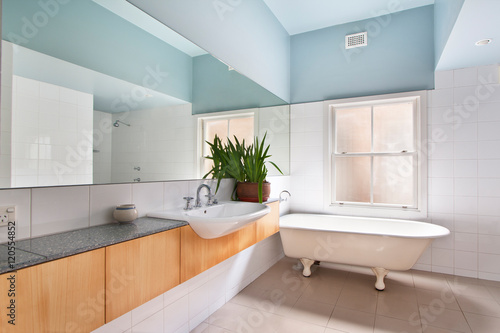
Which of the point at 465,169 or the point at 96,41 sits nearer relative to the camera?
the point at 96,41

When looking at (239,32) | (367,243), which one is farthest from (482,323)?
(239,32)

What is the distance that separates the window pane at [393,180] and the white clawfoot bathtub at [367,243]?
1.26ft

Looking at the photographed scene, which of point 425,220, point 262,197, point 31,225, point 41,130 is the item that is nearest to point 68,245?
point 31,225

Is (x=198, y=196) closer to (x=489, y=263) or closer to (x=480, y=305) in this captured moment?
(x=480, y=305)

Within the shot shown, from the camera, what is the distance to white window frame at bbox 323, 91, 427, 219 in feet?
10.0

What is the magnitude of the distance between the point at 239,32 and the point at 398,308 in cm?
287

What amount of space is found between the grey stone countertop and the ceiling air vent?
3.17m

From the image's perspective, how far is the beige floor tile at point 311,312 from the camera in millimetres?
2093

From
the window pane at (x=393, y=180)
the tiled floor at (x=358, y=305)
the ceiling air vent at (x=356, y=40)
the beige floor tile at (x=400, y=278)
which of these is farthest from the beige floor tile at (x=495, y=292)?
the ceiling air vent at (x=356, y=40)

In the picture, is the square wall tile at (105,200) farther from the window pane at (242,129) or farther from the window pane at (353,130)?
the window pane at (353,130)

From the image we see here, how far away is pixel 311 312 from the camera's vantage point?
2197mm

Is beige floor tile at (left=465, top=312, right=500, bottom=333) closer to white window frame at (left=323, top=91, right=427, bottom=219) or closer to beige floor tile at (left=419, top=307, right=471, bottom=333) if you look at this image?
beige floor tile at (left=419, top=307, right=471, bottom=333)

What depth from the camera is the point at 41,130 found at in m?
1.08

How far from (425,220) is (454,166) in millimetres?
676
